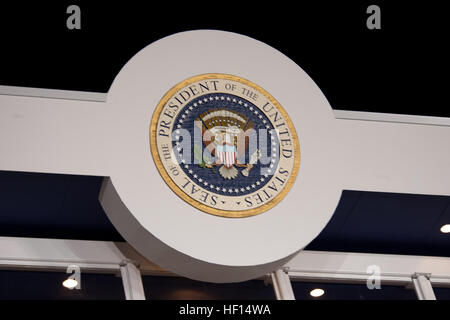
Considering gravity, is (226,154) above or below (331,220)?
above

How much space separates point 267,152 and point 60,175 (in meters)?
1.68

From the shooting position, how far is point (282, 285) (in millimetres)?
6848

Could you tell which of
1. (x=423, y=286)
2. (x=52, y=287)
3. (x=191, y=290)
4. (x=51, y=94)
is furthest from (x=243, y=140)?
(x=423, y=286)

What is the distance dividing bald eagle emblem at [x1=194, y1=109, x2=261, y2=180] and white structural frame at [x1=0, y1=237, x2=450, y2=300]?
39.4 inches

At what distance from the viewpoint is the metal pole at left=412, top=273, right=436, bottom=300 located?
720cm

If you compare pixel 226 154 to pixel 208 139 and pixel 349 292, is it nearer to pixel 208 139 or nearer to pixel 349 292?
pixel 208 139

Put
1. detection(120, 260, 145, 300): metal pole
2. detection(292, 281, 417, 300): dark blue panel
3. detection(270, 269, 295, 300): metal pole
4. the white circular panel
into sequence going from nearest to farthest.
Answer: the white circular panel < detection(120, 260, 145, 300): metal pole < detection(270, 269, 295, 300): metal pole < detection(292, 281, 417, 300): dark blue panel

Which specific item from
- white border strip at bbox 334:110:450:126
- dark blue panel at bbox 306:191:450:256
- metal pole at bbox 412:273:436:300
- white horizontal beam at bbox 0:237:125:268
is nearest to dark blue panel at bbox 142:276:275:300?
white horizontal beam at bbox 0:237:125:268

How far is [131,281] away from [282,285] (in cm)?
129

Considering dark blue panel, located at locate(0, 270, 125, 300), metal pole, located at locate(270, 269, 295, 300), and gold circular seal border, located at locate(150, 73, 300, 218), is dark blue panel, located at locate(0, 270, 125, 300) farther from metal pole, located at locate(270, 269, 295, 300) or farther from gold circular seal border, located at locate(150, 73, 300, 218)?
metal pole, located at locate(270, 269, 295, 300)

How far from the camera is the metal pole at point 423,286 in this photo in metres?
7.20

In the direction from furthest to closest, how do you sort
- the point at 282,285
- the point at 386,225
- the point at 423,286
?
the point at 386,225 < the point at 423,286 < the point at 282,285

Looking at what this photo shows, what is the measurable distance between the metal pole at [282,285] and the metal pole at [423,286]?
123 cm

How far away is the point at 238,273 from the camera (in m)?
6.14
